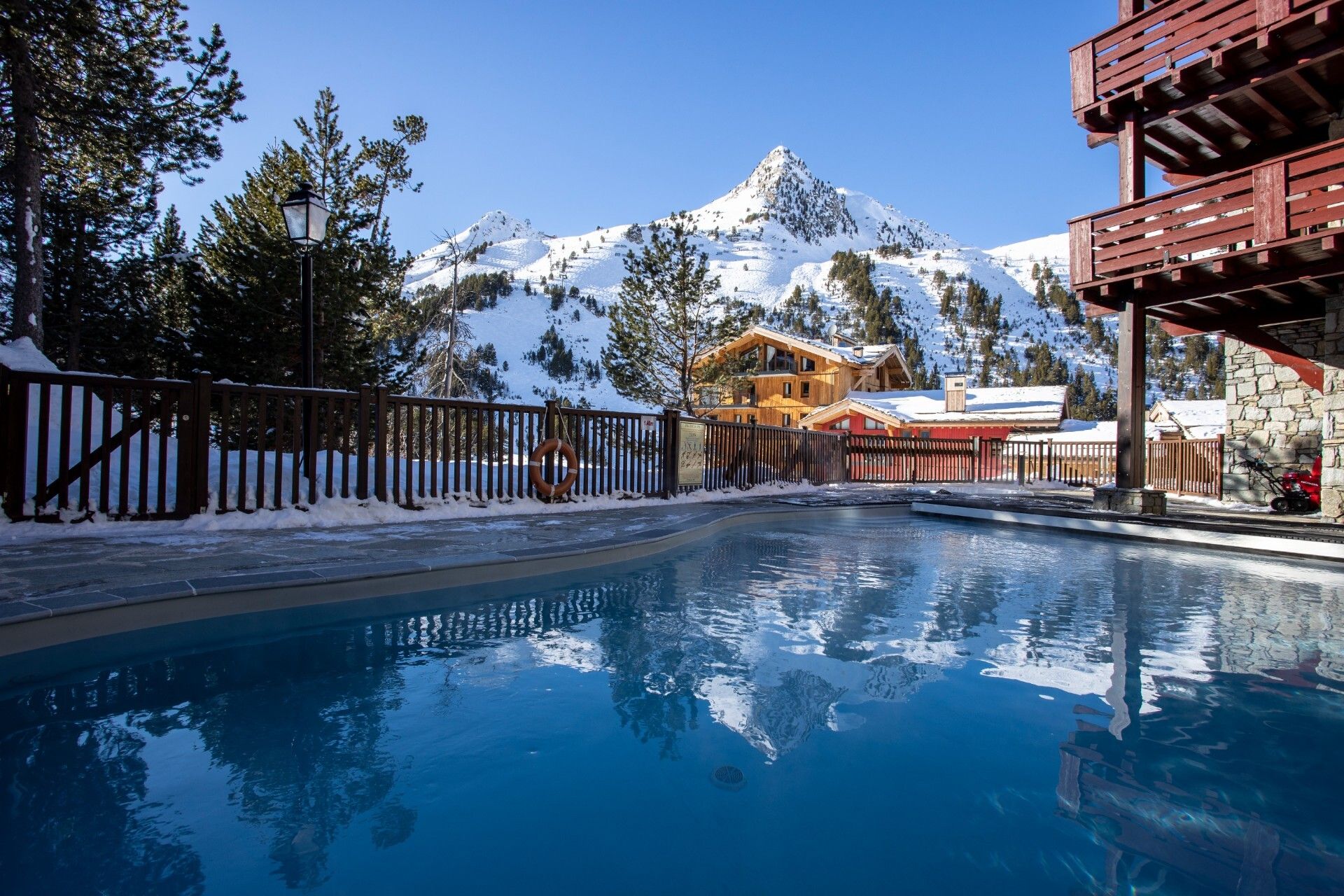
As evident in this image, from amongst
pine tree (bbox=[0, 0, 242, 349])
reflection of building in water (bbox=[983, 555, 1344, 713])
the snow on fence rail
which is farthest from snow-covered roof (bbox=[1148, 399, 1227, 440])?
pine tree (bbox=[0, 0, 242, 349])

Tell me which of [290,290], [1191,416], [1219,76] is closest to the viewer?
[1219,76]

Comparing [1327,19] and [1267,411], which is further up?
[1327,19]

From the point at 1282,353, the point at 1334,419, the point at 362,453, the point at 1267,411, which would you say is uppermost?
the point at 1282,353

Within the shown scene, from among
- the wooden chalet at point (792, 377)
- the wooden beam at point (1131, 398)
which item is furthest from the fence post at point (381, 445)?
the wooden chalet at point (792, 377)

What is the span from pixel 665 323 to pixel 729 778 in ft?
74.5

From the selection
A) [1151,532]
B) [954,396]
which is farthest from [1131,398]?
[954,396]

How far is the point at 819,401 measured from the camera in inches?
1325

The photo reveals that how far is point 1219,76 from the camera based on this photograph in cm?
808

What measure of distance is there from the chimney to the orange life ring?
1087 inches

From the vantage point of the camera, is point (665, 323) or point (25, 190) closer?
point (25, 190)

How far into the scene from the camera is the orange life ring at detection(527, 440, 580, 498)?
806 cm

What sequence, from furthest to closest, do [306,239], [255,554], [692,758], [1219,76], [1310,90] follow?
[1219,76] < [1310,90] < [306,239] < [255,554] < [692,758]

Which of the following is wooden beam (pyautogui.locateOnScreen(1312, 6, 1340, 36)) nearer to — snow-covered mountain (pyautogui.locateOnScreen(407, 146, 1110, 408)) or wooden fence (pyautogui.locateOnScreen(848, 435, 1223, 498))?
wooden fence (pyautogui.locateOnScreen(848, 435, 1223, 498))

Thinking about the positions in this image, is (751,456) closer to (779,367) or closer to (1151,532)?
(1151,532)
